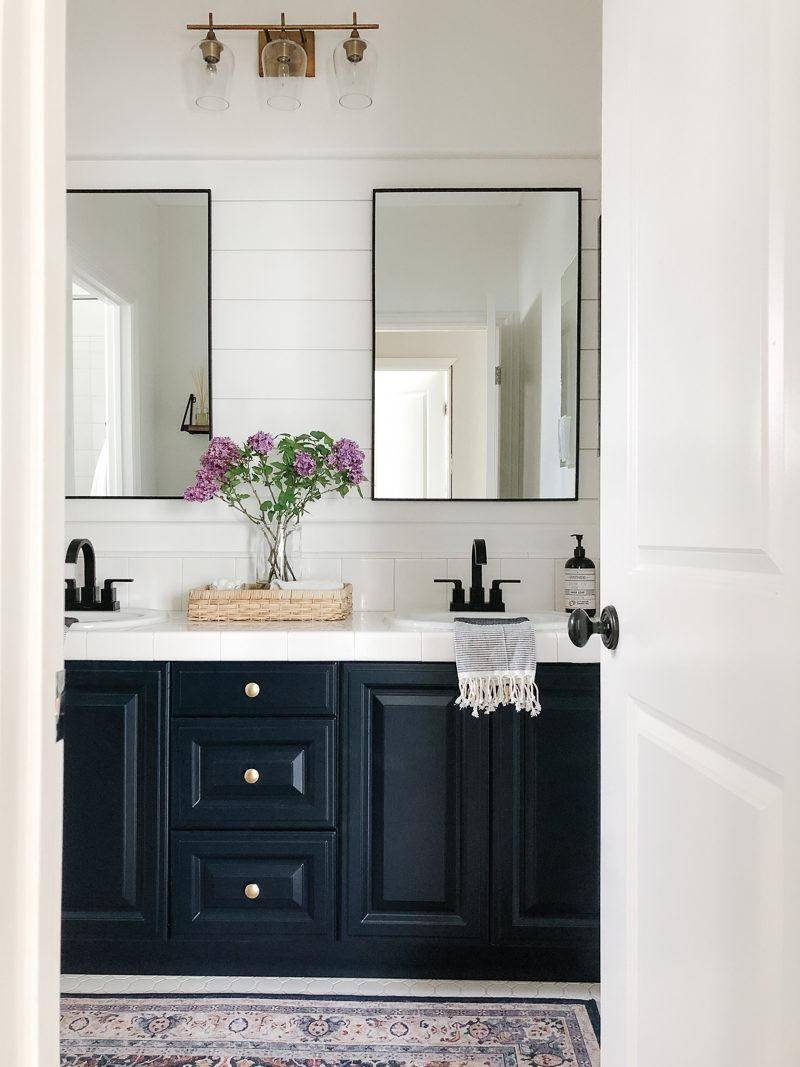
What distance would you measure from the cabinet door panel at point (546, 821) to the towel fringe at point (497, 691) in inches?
2.6

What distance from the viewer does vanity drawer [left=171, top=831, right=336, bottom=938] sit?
204cm

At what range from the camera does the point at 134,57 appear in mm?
2523

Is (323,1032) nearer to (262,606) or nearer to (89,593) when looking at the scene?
(262,606)

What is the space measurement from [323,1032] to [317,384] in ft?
5.54

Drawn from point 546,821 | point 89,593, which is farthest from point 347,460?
point 546,821

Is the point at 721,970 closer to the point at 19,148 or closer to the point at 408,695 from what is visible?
the point at 19,148

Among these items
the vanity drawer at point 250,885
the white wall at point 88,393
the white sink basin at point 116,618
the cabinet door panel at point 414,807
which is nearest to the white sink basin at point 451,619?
the cabinet door panel at point 414,807

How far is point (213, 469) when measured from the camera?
7.82 ft

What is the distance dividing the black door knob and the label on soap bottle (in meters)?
1.13

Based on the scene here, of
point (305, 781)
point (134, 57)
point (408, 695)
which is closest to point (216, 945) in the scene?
point (305, 781)

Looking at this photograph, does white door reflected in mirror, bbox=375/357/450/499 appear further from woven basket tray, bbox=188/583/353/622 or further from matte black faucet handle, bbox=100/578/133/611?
matte black faucet handle, bbox=100/578/133/611

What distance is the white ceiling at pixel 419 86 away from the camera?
250cm

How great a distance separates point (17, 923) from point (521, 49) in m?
2.62

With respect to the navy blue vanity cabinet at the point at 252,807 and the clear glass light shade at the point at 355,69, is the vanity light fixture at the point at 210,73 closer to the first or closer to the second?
the clear glass light shade at the point at 355,69
